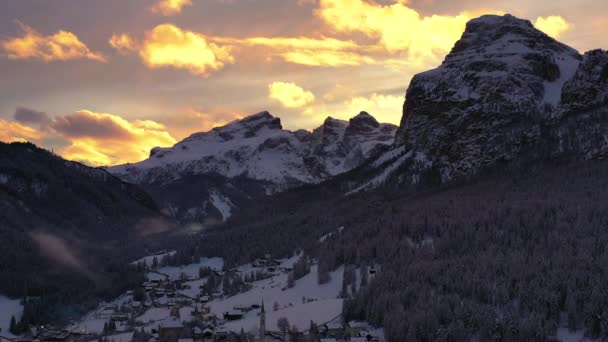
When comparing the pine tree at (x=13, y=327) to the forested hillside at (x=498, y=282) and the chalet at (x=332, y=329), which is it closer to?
the forested hillside at (x=498, y=282)

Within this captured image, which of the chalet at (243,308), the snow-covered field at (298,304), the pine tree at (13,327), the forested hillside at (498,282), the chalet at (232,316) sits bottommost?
the pine tree at (13,327)

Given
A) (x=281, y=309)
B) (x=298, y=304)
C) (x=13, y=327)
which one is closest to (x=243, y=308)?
(x=281, y=309)

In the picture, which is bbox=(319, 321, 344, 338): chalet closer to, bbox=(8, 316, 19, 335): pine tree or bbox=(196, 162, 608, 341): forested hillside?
bbox=(196, 162, 608, 341): forested hillside

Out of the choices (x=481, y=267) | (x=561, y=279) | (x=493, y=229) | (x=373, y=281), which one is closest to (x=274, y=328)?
(x=373, y=281)

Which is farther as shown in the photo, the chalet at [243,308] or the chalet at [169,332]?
the chalet at [243,308]

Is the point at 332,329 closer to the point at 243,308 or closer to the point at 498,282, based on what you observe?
the point at 498,282

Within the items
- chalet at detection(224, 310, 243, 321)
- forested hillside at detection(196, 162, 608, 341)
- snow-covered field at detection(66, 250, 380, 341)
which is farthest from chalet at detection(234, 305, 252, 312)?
forested hillside at detection(196, 162, 608, 341)

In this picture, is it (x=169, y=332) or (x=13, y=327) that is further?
(x=13, y=327)

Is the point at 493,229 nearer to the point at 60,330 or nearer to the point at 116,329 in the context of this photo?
the point at 116,329

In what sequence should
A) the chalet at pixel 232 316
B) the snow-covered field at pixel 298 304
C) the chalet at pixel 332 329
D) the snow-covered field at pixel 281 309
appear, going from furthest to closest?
the chalet at pixel 232 316 < the snow-covered field at pixel 281 309 < the snow-covered field at pixel 298 304 < the chalet at pixel 332 329

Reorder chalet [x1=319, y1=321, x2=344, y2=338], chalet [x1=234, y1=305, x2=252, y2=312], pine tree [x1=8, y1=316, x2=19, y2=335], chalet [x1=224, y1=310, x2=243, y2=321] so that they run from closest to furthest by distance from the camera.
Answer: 1. chalet [x1=319, y1=321, x2=344, y2=338]
2. chalet [x1=224, y1=310, x2=243, y2=321]
3. chalet [x1=234, y1=305, x2=252, y2=312]
4. pine tree [x1=8, y1=316, x2=19, y2=335]

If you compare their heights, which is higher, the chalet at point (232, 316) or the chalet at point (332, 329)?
the chalet at point (332, 329)

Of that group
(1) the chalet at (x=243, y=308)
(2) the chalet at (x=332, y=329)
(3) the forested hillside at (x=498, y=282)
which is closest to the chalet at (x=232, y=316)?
(1) the chalet at (x=243, y=308)

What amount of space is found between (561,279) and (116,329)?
346 feet
